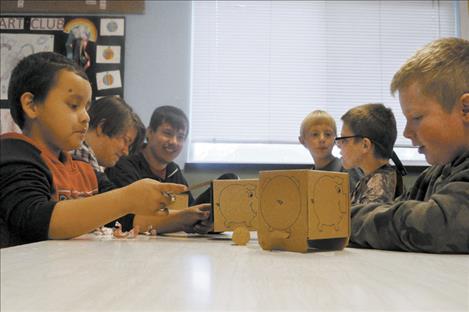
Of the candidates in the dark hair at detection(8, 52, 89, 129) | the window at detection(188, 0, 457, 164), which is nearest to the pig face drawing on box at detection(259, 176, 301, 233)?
the dark hair at detection(8, 52, 89, 129)

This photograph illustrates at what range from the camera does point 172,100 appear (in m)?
2.46

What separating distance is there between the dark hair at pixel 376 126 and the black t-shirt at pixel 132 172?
0.59 m

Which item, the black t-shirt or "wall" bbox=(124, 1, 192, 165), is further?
"wall" bbox=(124, 1, 192, 165)

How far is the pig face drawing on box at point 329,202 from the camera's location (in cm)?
57

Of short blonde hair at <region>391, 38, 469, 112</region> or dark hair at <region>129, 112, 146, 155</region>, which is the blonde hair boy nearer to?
dark hair at <region>129, 112, 146, 155</region>

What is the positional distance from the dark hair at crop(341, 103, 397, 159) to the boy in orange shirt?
29.4 inches

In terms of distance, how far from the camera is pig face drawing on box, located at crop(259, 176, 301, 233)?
56 centimetres

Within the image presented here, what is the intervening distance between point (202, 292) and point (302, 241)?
0.95 feet

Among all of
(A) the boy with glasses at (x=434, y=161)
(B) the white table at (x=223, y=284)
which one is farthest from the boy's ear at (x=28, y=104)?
(A) the boy with glasses at (x=434, y=161)

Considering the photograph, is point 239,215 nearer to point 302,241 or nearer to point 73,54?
point 302,241

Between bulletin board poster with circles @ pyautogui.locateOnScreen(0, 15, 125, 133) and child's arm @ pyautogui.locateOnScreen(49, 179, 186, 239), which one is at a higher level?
bulletin board poster with circles @ pyautogui.locateOnScreen(0, 15, 125, 133)

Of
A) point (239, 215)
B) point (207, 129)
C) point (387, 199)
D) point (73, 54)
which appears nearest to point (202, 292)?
point (239, 215)

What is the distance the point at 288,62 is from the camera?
8.34ft

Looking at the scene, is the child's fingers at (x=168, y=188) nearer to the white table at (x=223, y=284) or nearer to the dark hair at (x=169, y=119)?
the white table at (x=223, y=284)
